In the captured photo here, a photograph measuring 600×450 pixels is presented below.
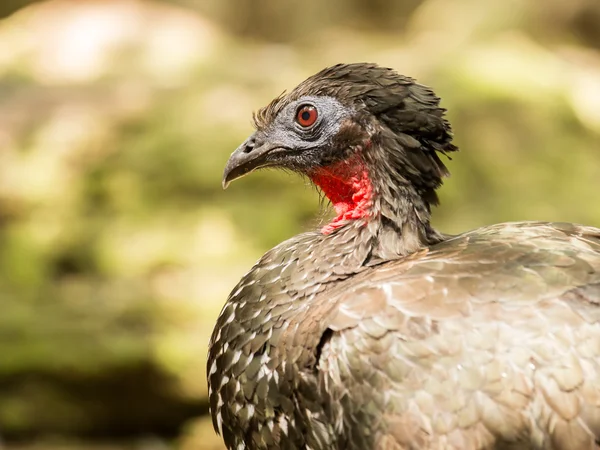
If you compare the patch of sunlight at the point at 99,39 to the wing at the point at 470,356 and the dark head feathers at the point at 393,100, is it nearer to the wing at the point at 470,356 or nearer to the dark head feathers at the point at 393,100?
the dark head feathers at the point at 393,100

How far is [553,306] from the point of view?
3.01 metres

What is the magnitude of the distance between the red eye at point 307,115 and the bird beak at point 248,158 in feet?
0.53

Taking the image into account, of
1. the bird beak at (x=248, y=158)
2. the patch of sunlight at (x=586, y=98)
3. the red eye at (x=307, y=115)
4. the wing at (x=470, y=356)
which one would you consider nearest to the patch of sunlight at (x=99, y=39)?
the patch of sunlight at (x=586, y=98)

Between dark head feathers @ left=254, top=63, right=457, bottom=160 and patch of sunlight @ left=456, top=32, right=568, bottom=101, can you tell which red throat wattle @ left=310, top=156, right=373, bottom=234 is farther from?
patch of sunlight @ left=456, top=32, right=568, bottom=101

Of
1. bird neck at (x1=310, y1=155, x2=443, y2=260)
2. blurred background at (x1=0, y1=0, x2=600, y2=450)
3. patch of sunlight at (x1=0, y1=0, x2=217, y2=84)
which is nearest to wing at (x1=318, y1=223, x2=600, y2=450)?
bird neck at (x1=310, y1=155, x2=443, y2=260)

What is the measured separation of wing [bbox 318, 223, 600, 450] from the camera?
113 inches

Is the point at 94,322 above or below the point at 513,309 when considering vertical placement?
below

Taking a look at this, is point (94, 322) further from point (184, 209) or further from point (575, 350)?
point (575, 350)

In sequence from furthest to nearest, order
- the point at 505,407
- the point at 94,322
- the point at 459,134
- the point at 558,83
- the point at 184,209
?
1. the point at 558,83
2. the point at 459,134
3. the point at 184,209
4. the point at 94,322
5. the point at 505,407

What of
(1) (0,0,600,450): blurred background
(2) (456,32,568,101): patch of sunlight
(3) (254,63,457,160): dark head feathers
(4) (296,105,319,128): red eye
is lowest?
(1) (0,0,600,450): blurred background

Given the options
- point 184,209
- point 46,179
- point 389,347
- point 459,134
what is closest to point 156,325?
point 184,209

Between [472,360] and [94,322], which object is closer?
[472,360]

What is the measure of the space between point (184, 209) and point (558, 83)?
171 inches

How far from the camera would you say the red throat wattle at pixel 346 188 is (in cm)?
356
